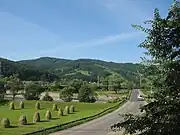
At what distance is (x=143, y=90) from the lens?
8.33 meters

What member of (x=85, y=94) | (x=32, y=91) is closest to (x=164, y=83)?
(x=85, y=94)

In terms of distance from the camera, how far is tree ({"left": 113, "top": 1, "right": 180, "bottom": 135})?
21.4ft

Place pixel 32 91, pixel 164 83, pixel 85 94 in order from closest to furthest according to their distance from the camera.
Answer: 1. pixel 164 83
2. pixel 85 94
3. pixel 32 91

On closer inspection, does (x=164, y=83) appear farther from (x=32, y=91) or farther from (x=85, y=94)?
(x=32, y=91)

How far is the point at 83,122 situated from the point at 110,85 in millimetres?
101624

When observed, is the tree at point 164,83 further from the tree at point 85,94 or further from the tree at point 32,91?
the tree at point 32,91

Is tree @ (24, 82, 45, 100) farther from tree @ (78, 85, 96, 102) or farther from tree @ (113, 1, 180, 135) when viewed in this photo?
tree @ (113, 1, 180, 135)

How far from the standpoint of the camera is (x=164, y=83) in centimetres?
704

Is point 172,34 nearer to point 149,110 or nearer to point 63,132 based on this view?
point 149,110

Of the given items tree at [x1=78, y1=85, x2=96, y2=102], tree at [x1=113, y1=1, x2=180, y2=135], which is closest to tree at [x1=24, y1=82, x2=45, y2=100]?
tree at [x1=78, y1=85, x2=96, y2=102]

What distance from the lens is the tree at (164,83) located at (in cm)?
652

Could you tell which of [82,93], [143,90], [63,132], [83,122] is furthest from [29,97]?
[143,90]

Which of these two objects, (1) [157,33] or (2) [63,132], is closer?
(1) [157,33]

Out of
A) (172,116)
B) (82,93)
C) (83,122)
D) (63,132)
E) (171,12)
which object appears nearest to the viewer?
(172,116)
